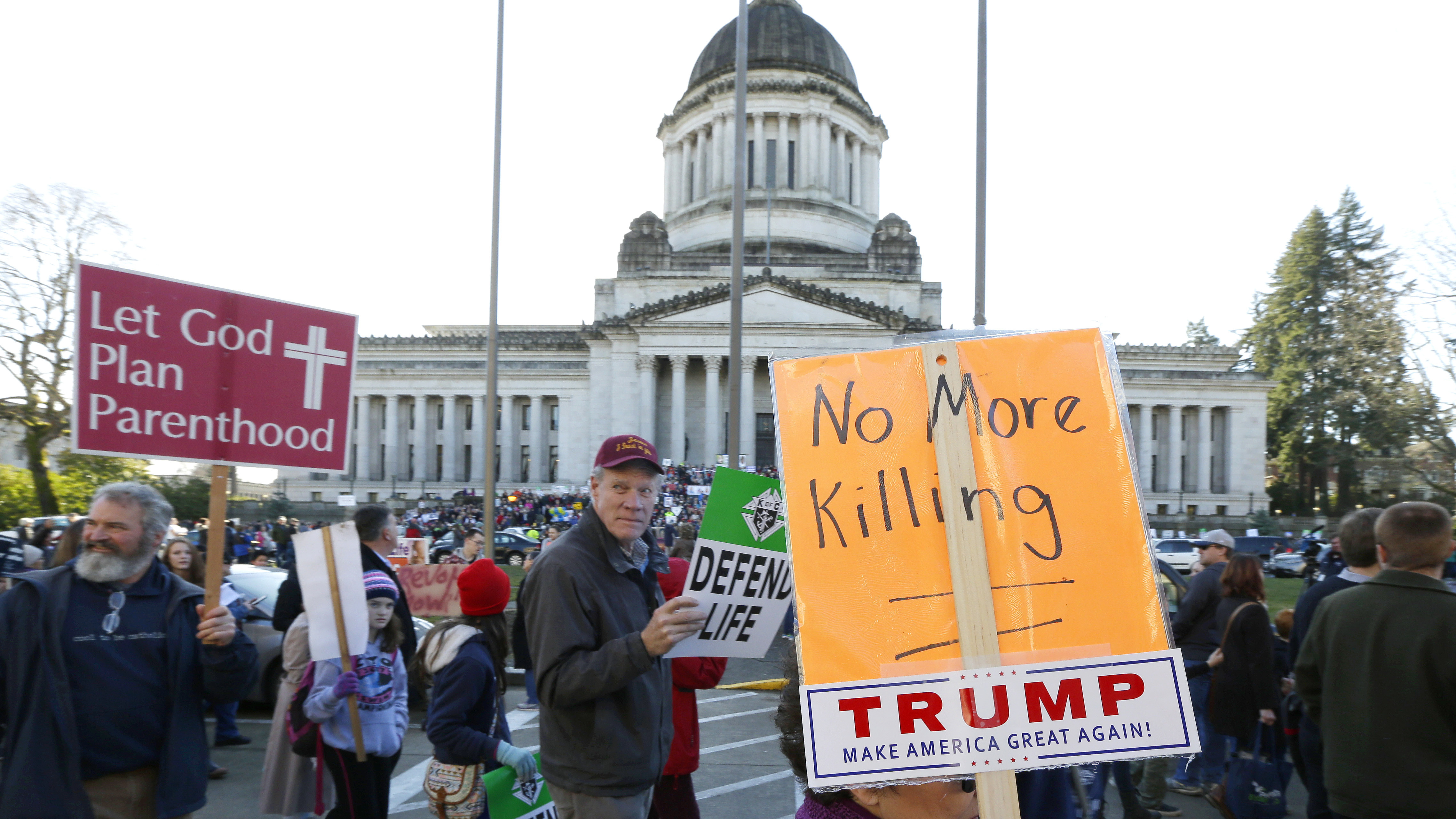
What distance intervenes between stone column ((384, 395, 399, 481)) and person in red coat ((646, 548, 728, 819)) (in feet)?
185

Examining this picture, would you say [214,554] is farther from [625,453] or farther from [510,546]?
[510,546]

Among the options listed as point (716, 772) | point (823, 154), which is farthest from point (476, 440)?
point (716, 772)

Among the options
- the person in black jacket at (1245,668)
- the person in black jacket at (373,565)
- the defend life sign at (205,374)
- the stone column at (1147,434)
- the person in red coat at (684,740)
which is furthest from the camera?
the stone column at (1147,434)

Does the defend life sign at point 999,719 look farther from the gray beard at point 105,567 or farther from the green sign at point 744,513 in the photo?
the gray beard at point 105,567

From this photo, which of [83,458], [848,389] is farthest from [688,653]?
[83,458]

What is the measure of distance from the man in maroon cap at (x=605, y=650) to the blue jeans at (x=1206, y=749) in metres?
5.01

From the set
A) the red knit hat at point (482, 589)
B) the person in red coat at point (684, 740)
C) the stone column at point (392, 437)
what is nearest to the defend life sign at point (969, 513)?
the person in red coat at point (684, 740)

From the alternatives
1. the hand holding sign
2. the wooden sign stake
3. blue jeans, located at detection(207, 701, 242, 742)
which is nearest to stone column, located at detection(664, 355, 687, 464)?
blue jeans, located at detection(207, 701, 242, 742)

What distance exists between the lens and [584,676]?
2830 millimetres

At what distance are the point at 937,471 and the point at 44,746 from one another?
3273mm

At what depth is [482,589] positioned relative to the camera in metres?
4.05

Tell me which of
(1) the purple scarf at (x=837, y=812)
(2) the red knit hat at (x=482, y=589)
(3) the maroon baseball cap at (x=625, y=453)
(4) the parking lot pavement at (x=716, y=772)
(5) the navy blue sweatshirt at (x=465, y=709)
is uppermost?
(3) the maroon baseball cap at (x=625, y=453)

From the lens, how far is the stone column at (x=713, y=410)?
163 ft

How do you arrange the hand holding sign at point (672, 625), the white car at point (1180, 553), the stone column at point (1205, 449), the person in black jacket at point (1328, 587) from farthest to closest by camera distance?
the stone column at point (1205, 449)
the white car at point (1180, 553)
the person in black jacket at point (1328, 587)
the hand holding sign at point (672, 625)
